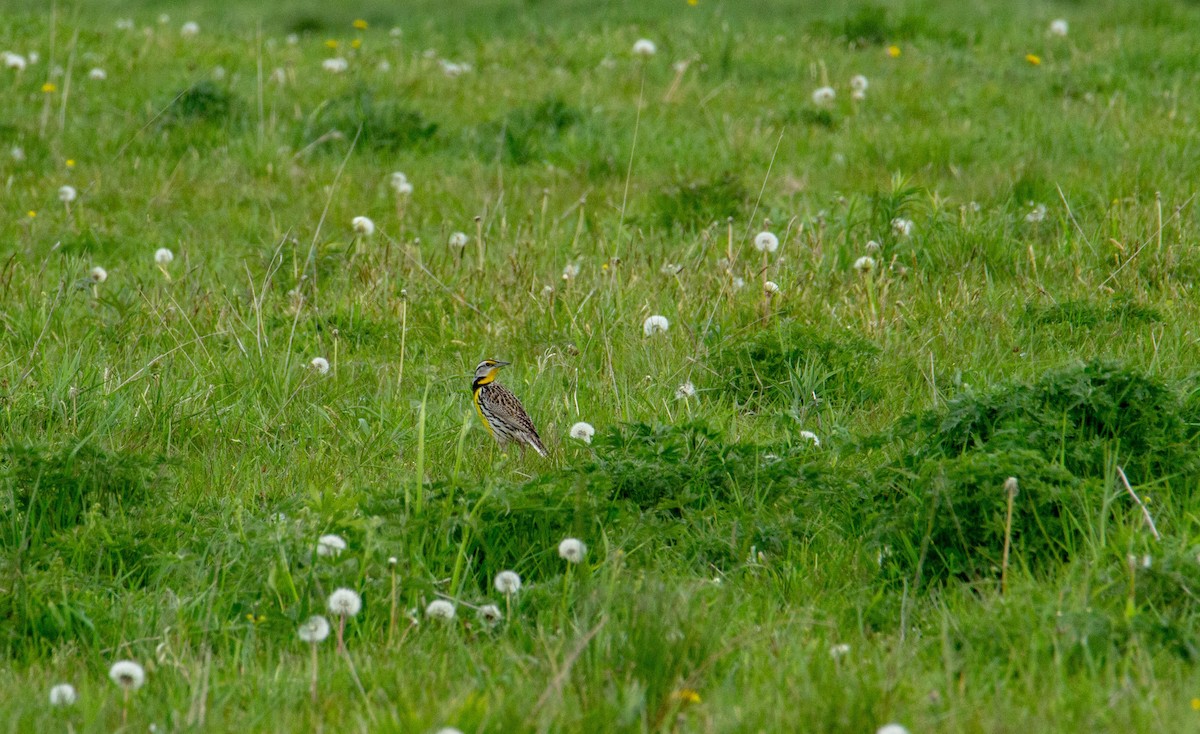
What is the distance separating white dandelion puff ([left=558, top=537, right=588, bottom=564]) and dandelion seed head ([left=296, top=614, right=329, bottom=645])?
69 cm

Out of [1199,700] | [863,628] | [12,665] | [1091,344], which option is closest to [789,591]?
[863,628]

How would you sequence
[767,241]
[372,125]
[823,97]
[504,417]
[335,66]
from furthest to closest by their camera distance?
[335,66] < [823,97] < [372,125] < [767,241] < [504,417]

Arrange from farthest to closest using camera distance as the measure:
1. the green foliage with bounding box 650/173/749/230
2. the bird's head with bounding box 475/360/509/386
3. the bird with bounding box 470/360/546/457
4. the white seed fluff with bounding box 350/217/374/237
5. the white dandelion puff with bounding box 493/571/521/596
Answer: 1. the green foliage with bounding box 650/173/749/230
2. the white seed fluff with bounding box 350/217/374/237
3. the bird's head with bounding box 475/360/509/386
4. the bird with bounding box 470/360/546/457
5. the white dandelion puff with bounding box 493/571/521/596

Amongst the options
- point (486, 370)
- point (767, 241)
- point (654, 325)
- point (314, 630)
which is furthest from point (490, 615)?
point (767, 241)

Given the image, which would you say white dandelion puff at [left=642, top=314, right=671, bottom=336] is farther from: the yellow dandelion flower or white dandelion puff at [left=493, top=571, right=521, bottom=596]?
the yellow dandelion flower

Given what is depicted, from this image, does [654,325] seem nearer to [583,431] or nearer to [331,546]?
[583,431]

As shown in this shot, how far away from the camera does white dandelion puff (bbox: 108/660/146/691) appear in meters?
3.10

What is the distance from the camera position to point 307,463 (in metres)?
4.61

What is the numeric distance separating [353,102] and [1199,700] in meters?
8.07

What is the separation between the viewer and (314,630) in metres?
3.34

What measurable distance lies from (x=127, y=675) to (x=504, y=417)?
207cm

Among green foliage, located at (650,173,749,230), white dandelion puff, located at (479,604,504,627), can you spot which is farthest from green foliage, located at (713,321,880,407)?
green foliage, located at (650,173,749,230)

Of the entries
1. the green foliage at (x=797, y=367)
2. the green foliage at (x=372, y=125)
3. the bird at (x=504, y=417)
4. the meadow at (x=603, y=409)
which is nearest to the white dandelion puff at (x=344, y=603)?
the meadow at (x=603, y=409)

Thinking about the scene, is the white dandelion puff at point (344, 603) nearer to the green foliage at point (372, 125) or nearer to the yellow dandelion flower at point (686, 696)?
the yellow dandelion flower at point (686, 696)
